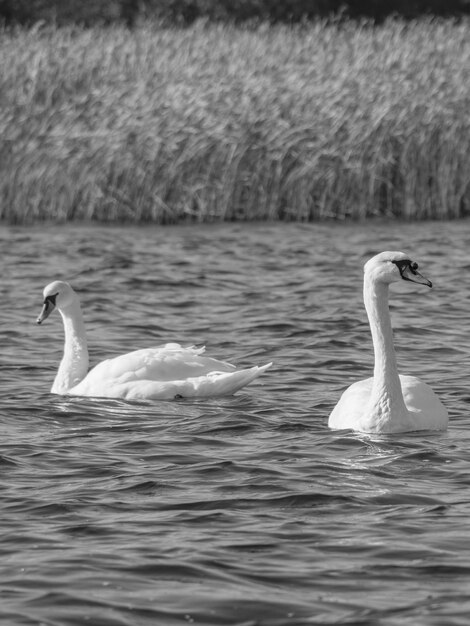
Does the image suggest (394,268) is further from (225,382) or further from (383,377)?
(225,382)

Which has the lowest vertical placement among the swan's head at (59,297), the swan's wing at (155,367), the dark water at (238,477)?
the dark water at (238,477)

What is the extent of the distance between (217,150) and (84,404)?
28.7 feet

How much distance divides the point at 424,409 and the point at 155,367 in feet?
6.82

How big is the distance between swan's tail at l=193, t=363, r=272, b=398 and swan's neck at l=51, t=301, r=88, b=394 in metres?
0.90

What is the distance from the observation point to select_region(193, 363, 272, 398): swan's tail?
29.8ft

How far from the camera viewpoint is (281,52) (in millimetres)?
20891

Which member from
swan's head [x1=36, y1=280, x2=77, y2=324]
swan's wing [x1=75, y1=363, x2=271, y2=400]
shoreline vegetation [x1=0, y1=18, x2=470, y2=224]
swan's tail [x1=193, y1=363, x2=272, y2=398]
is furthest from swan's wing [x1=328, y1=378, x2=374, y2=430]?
shoreline vegetation [x1=0, y1=18, x2=470, y2=224]

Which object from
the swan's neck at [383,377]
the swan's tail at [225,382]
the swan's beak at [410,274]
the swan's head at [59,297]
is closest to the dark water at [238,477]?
the swan's tail at [225,382]

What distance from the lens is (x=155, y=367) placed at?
941cm

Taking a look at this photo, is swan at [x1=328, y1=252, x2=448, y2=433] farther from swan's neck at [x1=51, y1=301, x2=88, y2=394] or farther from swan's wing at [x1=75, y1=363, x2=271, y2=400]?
swan's neck at [x1=51, y1=301, x2=88, y2=394]

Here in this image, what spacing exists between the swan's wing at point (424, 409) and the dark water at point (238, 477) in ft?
0.81

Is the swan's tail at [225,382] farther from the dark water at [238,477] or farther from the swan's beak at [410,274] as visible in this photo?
the swan's beak at [410,274]

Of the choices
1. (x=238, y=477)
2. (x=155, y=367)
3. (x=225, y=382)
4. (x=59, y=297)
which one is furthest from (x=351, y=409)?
(x=59, y=297)

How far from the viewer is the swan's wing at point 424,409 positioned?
8016 mm
